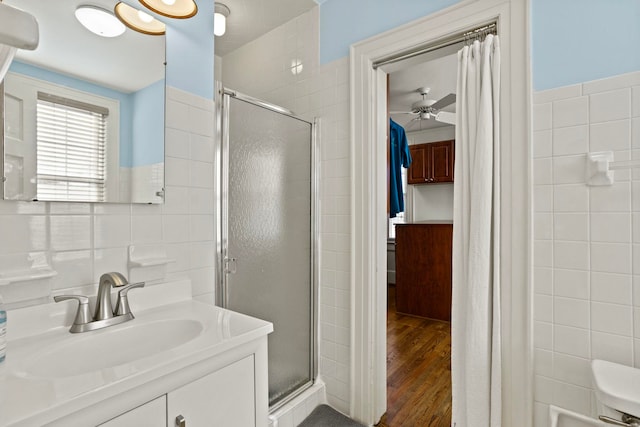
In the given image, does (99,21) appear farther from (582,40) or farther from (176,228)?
(582,40)

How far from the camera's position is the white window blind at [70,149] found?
1.02 m

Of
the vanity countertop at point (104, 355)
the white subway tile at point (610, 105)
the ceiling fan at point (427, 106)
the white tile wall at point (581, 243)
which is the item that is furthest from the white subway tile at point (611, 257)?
the ceiling fan at point (427, 106)

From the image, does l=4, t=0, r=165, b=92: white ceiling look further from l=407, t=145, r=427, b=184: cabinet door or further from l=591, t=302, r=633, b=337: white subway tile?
→ l=407, t=145, r=427, b=184: cabinet door

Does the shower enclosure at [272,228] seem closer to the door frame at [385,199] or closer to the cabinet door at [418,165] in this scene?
the door frame at [385,199]

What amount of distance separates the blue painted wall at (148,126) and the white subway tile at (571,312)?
5.50 feet

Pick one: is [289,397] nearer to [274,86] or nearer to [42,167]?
[42,167]

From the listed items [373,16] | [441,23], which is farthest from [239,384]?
[373,16]

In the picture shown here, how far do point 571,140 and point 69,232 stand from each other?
1824 millimetres

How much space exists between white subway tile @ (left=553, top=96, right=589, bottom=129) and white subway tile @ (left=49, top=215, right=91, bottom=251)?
1.77 metres

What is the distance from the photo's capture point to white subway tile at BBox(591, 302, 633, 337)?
113cm

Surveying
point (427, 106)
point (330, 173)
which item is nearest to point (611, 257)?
point (330, 173)

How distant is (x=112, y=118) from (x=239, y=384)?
1030 mm

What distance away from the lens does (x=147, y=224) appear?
1.26 metres

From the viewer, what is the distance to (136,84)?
124 centimetres
